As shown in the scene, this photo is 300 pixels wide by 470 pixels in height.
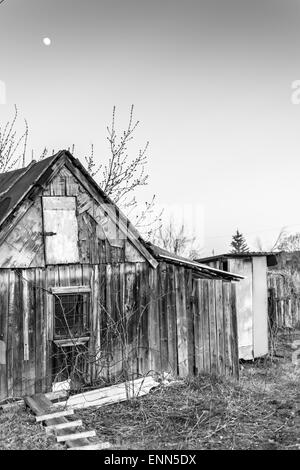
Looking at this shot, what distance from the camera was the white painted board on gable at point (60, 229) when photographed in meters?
9.38

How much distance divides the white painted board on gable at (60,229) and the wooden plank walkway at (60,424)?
264 cm

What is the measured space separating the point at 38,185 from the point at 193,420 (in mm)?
5269

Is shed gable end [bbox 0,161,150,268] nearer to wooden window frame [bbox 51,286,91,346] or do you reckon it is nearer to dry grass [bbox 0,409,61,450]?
wooden window frame [bbox 51,286,91,346]


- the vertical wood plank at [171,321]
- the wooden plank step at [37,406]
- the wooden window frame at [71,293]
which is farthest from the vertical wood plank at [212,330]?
→ the wooden plank step at [37,406]

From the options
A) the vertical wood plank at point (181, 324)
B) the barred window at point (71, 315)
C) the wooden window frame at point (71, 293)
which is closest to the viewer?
the wooden window frame at point (71, 293)

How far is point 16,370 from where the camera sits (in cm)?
894

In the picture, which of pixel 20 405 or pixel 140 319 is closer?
pixel 20 405

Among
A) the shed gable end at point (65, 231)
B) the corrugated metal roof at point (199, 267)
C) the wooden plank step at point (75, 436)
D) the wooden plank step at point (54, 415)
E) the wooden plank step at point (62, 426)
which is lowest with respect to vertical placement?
the wooden plank step at point (75, 436)

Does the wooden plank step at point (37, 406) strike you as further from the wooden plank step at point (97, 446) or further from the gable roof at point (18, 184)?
the gable roof at point (18, 184)

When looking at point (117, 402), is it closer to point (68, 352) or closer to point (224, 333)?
point (68, 352)

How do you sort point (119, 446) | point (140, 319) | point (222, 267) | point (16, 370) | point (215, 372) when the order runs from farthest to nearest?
point (222, 267), point (215, 372), point (140, 319), point (16, 370), point (119, 446)

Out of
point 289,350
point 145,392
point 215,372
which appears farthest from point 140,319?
point 289,350

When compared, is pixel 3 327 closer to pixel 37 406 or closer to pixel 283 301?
pixel 37 406
